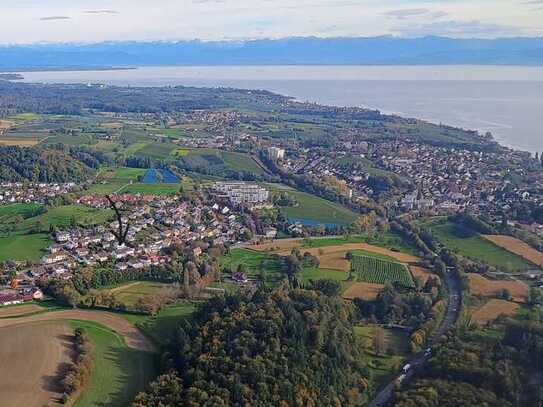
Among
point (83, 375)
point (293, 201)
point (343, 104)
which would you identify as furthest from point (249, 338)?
point (343, 104)

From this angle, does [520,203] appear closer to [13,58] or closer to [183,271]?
[183,271]

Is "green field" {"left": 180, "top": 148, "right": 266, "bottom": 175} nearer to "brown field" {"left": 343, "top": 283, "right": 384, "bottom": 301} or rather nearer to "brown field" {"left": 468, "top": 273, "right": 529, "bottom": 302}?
"brown field" {"left": 343, "top": 283, "right": 384, "bottom": 301}

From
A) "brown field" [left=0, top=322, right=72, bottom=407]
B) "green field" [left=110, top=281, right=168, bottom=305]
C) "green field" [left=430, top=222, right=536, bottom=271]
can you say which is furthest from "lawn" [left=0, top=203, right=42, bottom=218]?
"green field" [left=430, top=222, right=536, bottom=271]

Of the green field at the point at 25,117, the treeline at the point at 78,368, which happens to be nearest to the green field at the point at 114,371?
the treeline at the point at 78,368

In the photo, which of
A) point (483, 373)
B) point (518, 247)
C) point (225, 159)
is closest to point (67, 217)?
point (225, 159)

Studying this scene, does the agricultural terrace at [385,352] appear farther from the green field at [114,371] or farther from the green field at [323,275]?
the green field at [114,371]
